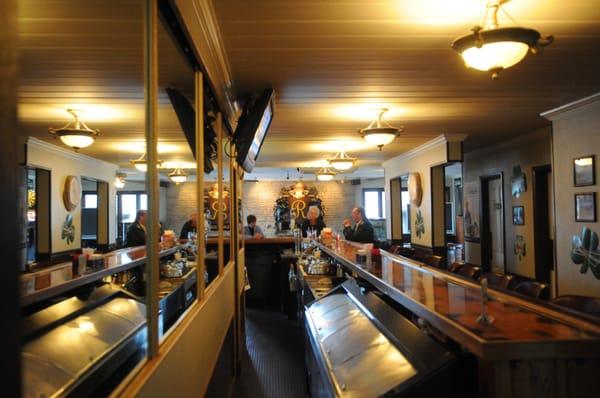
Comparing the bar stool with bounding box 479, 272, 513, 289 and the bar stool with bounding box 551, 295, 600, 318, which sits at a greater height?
the bar stool with bounding box 551, 295, 600, 318

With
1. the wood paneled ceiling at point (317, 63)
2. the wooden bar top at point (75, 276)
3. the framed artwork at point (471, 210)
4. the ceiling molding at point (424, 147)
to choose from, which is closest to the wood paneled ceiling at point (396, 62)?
the wood paneled ceiling at point (317, 63)

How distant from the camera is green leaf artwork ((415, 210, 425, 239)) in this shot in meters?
9.19

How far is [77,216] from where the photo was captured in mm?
1504

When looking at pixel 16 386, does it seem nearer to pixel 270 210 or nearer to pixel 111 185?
pixel 111 185

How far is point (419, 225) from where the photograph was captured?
30.7ft

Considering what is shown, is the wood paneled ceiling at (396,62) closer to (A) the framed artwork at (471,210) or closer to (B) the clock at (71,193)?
(B) the clock at (71,193)

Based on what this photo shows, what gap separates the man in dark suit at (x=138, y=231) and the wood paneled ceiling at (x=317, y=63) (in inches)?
9.8

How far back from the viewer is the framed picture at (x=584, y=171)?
5.27m

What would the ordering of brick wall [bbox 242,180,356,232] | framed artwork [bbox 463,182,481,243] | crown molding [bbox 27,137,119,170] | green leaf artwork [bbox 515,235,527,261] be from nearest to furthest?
crown molding [bbox 27,137,119,170], green leaf artwork [bbox 515,235,527,261], framed artwork [bbox 463,182,481,243], brick wall [bbox 242,180,356,232]

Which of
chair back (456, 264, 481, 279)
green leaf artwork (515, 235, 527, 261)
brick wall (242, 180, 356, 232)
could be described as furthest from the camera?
brick wall (242, 180, 356, 232)

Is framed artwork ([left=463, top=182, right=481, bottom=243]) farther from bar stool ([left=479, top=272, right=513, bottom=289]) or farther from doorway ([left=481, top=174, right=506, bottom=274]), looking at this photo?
bar stool ([left=479, top=272, right=513, bottom=289])

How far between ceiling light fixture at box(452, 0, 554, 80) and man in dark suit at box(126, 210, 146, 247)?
6.63 ft

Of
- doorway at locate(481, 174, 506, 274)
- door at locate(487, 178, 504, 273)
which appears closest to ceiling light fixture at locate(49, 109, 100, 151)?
door at locate(487, 178, 504, 273)

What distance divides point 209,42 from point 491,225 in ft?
26.5
